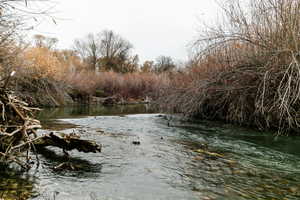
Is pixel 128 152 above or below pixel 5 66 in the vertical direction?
below

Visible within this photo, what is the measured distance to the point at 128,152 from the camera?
7457mm

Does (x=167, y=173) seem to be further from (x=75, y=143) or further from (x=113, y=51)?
(x=113, y=51)

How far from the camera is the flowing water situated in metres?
4.56

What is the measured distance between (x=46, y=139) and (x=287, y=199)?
5.37m

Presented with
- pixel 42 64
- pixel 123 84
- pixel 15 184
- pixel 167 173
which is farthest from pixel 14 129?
pixel 123 84

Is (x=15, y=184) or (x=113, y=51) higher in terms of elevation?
(x=113, y=51)

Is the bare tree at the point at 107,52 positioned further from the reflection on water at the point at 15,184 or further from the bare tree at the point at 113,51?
the reflection on water at the point at 15,184

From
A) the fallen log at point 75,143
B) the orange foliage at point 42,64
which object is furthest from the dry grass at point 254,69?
the orange foliage at point 42,64

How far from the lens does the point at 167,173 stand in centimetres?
574

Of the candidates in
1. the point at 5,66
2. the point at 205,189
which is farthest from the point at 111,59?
the point at 205,189

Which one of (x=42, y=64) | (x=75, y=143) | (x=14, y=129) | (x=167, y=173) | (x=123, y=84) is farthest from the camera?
(x=123, y=84)

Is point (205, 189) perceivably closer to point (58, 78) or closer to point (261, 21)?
point (261, 21)

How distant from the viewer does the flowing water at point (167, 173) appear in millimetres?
4559

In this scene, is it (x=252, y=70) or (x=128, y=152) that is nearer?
(x=128, y=152)
